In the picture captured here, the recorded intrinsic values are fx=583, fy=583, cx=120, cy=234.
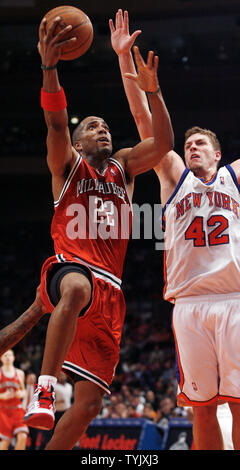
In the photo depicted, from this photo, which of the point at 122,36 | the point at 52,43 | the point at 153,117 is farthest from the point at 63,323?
the point at 122,36

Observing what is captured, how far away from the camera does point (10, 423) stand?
370 inches

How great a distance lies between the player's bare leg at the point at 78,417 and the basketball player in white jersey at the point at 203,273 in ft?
2.20

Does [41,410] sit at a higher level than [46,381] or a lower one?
lower

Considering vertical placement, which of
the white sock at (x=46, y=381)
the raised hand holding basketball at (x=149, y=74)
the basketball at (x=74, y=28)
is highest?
the basketball at (x=74, y=28)

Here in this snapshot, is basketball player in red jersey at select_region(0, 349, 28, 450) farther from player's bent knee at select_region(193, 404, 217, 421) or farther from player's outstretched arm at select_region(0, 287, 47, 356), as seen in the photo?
player's bent knee at select_region(193, 404, 217, 421)

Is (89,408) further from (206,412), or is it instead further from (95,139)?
(95,139)

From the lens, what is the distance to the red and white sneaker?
10.5 feet

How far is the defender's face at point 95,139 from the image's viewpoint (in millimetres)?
4426

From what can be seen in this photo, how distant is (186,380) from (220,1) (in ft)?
49.1

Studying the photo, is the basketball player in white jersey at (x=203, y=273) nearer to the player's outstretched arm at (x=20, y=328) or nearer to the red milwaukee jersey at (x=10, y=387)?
the player's outstretched arm at (x=20, y=328)

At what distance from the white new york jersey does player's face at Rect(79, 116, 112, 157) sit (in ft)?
2.20

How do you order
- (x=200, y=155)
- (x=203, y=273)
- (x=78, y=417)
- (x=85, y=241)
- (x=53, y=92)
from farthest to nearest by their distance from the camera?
(x=200, y=155), (x=203, y=273), (x=85, y=241), (x=53, y=92), (x=78, y=417)

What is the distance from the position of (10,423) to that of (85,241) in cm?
627

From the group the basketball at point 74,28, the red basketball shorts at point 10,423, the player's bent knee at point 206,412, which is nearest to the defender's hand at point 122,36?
the basketball at point 74,28
